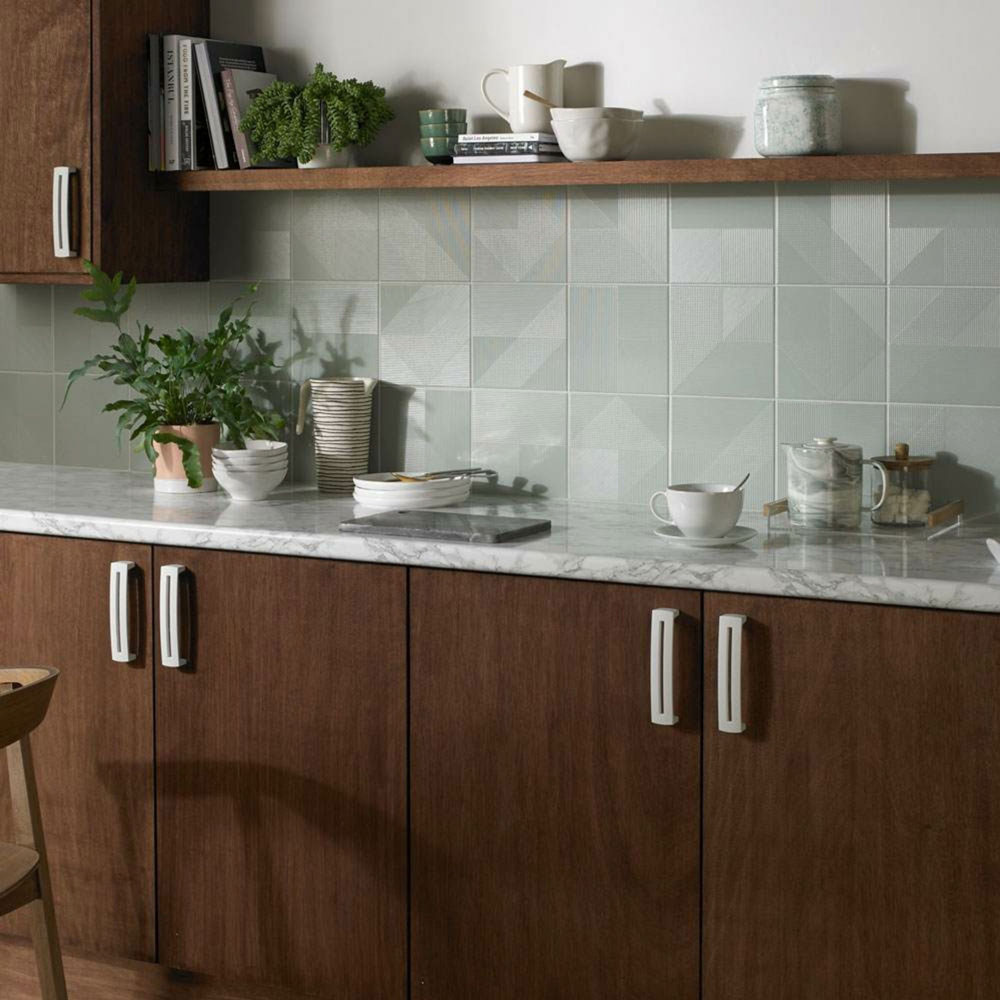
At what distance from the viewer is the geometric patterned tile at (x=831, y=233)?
2697mm

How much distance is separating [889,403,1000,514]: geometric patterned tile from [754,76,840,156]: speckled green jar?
1.56 feet

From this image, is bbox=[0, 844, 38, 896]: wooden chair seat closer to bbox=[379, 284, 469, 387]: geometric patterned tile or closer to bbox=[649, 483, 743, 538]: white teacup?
bbox=[649, 483, 743, 538]: white teacup

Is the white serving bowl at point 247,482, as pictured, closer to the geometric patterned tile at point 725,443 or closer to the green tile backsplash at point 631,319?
the green tile backsplash at point 631,319

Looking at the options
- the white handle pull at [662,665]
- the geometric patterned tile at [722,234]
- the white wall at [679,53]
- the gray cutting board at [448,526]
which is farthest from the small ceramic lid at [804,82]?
the white handle pull at [662,665]

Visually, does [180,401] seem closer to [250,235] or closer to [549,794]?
[250,235]

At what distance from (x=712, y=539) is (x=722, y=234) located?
2.22 ft

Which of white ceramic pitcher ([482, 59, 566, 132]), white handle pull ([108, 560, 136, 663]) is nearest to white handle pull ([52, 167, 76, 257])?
white handle pull ([108, 560, 136, 663])

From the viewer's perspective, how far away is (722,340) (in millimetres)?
2828

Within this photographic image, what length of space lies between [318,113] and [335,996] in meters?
1.59

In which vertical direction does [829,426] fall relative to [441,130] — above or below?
below

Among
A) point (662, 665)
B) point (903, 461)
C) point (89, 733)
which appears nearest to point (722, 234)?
point (903, 461)

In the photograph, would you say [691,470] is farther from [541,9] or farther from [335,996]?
[335,996]

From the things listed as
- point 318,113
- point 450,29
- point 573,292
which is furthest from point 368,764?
point 450,29

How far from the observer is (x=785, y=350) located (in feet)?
9.12
